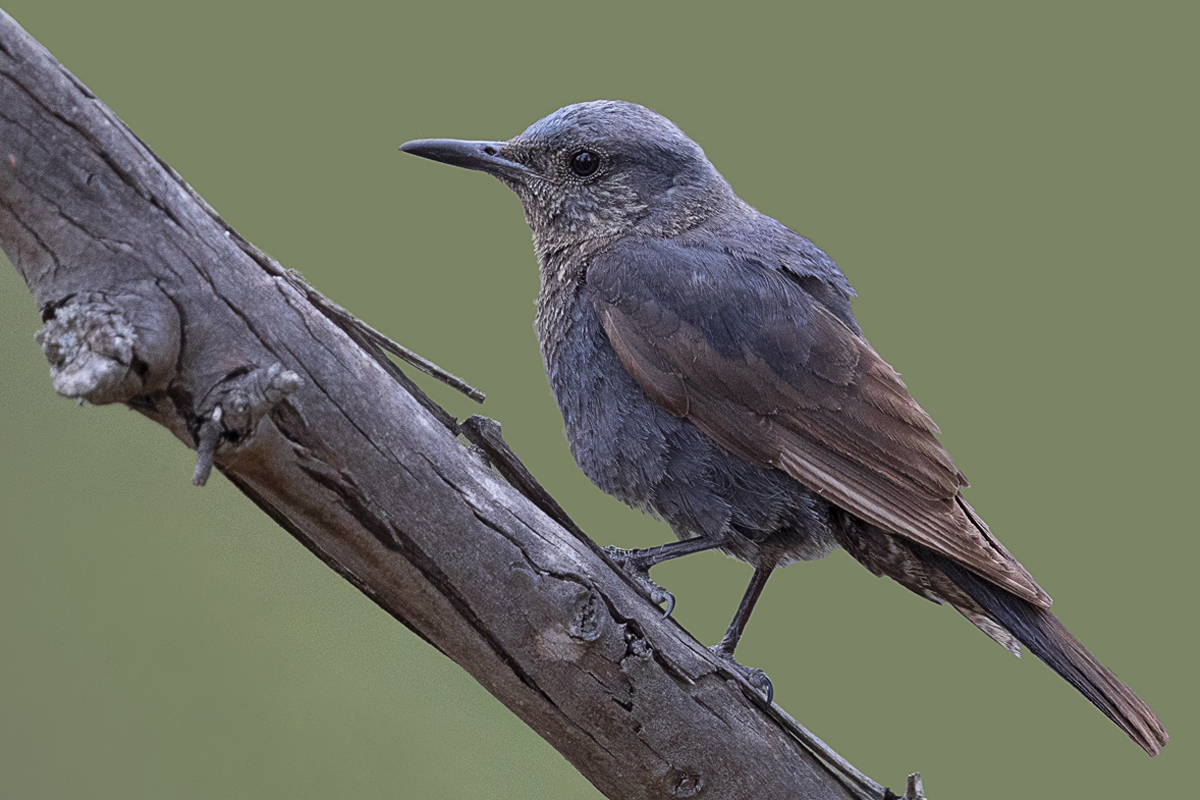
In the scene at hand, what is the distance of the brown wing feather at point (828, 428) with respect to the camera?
8.14 ft

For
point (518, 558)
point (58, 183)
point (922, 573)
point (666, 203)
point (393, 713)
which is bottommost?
point (393, 713)

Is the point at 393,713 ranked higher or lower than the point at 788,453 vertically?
lower

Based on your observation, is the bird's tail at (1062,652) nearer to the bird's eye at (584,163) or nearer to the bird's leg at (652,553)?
the bird's leg at (652,553)

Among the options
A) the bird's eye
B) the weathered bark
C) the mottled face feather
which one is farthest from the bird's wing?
the weathered bark

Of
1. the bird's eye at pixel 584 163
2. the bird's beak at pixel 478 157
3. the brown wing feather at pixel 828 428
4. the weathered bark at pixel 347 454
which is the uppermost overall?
the bird's eye at pixel 584 163

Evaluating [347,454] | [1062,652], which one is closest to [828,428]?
[1062,652]

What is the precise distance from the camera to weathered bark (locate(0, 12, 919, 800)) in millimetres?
1741

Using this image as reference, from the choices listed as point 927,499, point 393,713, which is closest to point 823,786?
point 927,499

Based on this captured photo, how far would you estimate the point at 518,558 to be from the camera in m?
2.21

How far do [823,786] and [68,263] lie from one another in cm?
204

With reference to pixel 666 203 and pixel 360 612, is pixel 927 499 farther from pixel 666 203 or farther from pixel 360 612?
pixel 360 612

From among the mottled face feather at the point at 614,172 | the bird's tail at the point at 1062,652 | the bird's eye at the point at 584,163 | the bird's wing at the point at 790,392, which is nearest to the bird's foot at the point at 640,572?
the bird's wing at the point at 790,392

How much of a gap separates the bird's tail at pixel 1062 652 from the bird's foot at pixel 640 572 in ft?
2.08

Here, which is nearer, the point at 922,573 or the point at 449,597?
the point at 449,597
